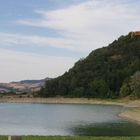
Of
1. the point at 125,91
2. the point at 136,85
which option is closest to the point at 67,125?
the point at 136,85

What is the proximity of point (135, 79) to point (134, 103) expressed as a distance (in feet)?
43.6

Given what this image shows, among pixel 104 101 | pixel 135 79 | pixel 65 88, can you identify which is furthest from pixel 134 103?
pixel 65 88

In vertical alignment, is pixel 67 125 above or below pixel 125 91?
below

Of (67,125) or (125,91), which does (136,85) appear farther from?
(67,125)

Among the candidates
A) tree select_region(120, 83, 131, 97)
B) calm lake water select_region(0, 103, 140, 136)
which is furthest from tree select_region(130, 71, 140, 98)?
calm lake water select_region(0, 103, 140, 136)

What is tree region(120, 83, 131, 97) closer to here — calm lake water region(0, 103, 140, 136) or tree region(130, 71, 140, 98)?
tree region(130, 71, 140, 98)

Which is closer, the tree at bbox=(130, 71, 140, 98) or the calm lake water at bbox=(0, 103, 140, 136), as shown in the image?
the calm lake water at bbox=(0, 103, 140, 136)

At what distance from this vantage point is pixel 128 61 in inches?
7869

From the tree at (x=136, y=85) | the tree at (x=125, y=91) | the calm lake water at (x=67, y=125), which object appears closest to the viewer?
the calm lake water at (x=67, y=125)

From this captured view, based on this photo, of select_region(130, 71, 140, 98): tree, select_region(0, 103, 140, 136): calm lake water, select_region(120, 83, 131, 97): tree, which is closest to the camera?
select_region(0, 103, 140, 136): calm lake water

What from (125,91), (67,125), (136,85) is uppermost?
(136,85)

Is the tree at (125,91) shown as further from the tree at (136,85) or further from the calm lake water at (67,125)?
the calm lake water at (67,125)

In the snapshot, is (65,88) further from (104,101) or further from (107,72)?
(104,101)

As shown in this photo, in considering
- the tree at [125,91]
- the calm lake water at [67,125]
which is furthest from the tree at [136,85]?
the calm lake water at [67,125]
